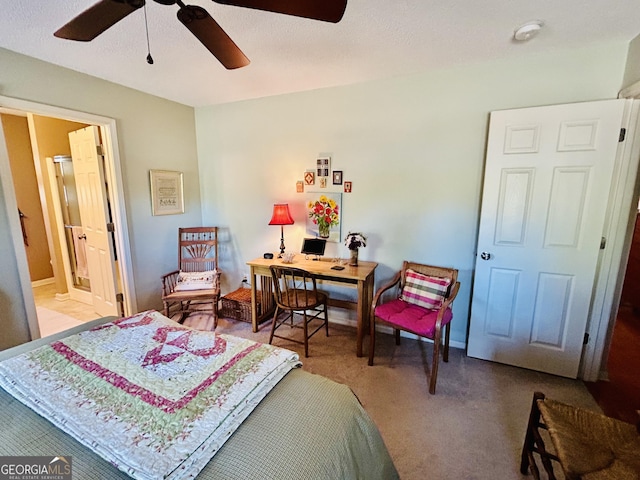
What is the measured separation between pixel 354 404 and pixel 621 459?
102cm

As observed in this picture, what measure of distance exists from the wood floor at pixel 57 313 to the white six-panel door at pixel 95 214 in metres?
0.23

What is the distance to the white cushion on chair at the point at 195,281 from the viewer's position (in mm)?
3039

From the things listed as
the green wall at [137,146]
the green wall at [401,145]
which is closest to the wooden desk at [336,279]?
the green wall at [401,145]

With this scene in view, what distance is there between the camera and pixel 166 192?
10.8 feet

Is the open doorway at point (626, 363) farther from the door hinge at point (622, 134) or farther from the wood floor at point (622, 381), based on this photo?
the door hinge at point (622, 134)

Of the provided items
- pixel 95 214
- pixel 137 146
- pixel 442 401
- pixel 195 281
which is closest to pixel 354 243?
pixel 442 401

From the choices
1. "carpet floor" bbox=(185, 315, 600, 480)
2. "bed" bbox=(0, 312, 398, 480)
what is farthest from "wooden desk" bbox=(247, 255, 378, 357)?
"bed" bbox=(0, 312, 398, 480)

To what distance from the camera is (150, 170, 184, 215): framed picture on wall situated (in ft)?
10.4

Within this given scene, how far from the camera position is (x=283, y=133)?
10.3 ft

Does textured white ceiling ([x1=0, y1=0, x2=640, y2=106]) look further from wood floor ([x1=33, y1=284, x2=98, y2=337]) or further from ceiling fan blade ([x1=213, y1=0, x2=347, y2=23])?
wood floor ([x1=33, y1=284, x2=98, y2=337])

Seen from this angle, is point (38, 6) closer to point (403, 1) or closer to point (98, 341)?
point (98, 341)

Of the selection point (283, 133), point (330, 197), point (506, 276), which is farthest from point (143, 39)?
point (506, 276)

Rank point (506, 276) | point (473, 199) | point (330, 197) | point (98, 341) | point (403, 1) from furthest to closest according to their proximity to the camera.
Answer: point (330, 197) < point (473, 199) < point (506, 276) < point (403, 1) < point (98, 341)

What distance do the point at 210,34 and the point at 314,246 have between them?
2.01 metres
